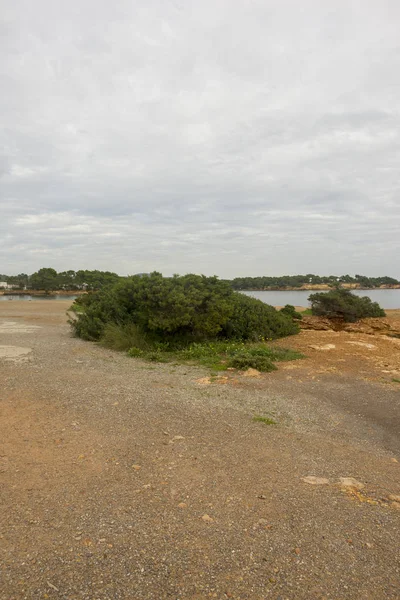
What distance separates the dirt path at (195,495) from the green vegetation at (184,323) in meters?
3.42

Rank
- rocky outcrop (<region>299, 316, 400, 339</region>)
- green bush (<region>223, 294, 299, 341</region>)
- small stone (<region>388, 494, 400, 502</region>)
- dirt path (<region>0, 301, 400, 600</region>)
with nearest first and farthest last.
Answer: dirt path (<region>0, 301, 400, 600</region>)
small stone (<region>388, 494, 400, 502</region>)
green bush (<region>223, 294, 299, 341</region>)
rocky outcrop (<region>299, 316, 400, 339</region>)

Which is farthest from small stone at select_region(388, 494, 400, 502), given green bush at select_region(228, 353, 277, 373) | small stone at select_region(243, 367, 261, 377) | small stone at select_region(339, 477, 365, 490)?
green bush at select_region(228, 353, 277, 373)

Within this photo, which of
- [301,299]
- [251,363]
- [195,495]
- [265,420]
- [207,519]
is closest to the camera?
[207,519]

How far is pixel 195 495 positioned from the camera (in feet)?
10.6

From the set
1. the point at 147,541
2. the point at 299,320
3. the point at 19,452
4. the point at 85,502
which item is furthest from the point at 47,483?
the point at 299,320

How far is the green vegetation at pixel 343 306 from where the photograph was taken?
17.8 meters

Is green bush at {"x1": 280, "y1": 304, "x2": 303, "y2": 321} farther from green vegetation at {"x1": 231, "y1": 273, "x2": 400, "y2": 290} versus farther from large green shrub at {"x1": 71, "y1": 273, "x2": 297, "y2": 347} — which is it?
green vegetation at {"x1": 231, "y1": 273, "x2": 400, "y2": 290}

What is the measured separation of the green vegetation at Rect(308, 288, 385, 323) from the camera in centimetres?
1775

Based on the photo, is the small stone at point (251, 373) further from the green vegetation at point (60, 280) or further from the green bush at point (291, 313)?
the green vegetation at point (60, 280)

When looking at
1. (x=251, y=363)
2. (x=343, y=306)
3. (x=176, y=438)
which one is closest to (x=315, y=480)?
(x=176, y=438)

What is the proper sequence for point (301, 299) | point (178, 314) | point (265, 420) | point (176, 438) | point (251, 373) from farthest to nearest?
point (301, 299)
point (178, 314)
point (251, 373)
point (265, 420)
point (176, 438)

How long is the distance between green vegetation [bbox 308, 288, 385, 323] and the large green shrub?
5899 mm

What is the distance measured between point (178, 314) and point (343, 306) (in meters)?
10.3

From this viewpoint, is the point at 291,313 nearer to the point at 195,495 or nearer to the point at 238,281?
the point at 195,495
